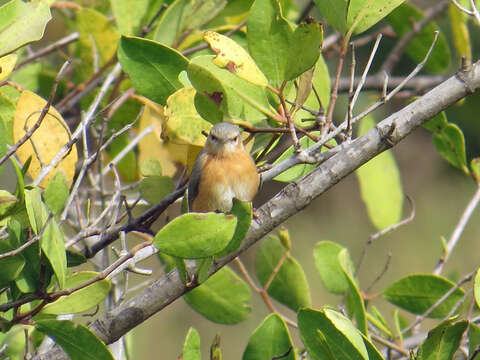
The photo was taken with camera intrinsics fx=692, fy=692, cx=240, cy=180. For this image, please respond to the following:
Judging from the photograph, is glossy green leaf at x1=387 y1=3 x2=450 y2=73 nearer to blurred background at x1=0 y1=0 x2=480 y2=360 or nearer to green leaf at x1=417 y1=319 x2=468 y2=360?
green leaf at x1=417 y1=319 x2=468 y2=360

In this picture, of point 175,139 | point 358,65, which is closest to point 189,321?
point 358,65

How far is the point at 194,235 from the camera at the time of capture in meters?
1.38

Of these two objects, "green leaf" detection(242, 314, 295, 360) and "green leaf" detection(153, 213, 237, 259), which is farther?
"green leaf" detection(242, 314, 295, 360)

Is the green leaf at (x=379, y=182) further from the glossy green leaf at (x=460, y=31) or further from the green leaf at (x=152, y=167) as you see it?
the green leaf at (x=152, y=167)

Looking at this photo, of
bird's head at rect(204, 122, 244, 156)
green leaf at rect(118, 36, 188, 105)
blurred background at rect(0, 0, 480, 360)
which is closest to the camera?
green leaf at rect(118, 36, 188, 105)

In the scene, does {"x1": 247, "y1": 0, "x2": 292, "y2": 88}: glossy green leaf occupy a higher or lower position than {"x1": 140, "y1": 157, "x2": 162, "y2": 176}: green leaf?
higher

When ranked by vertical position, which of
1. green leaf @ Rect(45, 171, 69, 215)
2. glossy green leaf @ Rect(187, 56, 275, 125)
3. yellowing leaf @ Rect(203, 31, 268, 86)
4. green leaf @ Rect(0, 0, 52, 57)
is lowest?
green leaf @ Rect(45, 171, 69, 215)

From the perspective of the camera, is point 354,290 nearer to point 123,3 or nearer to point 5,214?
point 5,214

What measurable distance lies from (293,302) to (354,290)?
608mm

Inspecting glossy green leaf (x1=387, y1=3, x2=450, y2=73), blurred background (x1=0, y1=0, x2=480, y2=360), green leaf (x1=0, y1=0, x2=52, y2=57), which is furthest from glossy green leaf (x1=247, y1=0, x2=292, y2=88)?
blurred background (x1=0, y1=0, x2=480, y2=360)

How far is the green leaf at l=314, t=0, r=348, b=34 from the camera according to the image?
1650 millimetres

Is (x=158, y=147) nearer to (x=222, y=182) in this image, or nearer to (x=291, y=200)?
(x=222, y=182)

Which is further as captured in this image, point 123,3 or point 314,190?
point 123,3

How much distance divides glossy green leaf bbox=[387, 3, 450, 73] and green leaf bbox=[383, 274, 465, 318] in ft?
3.81
